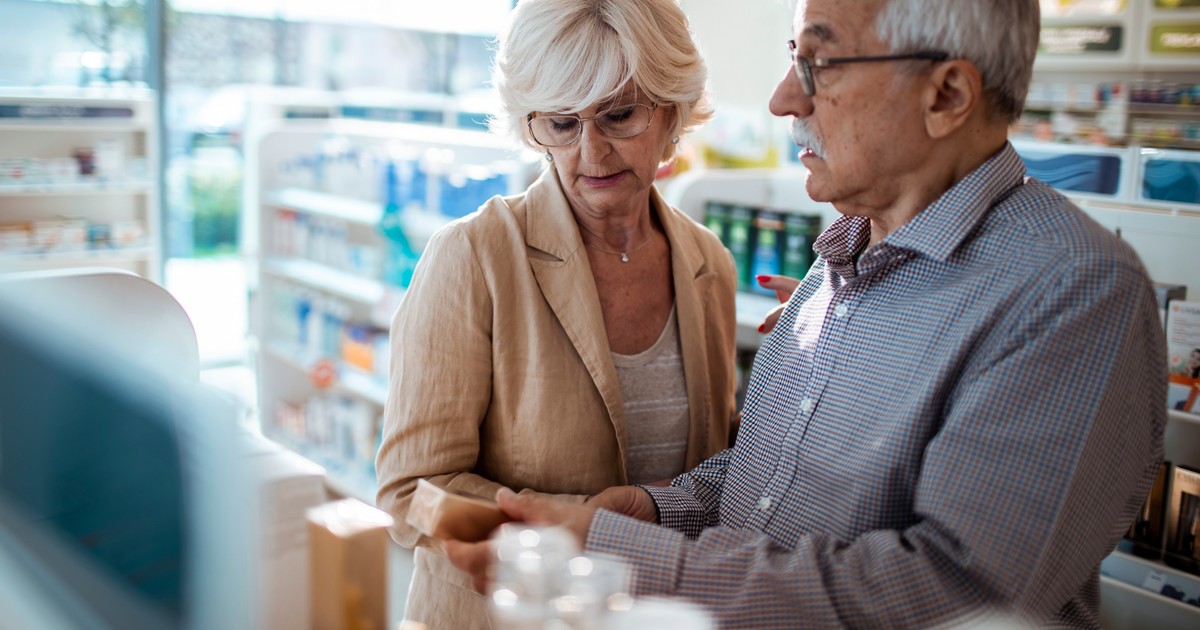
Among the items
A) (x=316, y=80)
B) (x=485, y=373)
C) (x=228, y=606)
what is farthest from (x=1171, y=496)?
(x=316, y=80)

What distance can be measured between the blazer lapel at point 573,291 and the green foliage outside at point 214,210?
647 centimetres

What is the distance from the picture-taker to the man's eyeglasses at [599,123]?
1848mm

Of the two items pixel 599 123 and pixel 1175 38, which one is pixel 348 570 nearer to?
pixel 599 123

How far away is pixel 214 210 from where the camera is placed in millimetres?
7945

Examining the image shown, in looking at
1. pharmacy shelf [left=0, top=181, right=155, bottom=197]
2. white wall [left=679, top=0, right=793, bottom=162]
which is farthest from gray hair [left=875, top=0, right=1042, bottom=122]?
pharmacy shelf [left=0, top=181, right=155, bottom=197]

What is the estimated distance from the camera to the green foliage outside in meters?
7.73

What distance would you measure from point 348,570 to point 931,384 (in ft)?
2.52

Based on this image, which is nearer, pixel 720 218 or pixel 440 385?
pixel 440 385

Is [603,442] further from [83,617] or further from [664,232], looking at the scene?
[83,617]

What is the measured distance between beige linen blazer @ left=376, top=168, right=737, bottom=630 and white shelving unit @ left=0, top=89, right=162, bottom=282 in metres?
4.46

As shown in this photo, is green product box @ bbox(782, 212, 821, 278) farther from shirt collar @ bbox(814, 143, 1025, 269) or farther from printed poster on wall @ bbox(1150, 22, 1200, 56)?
printed poster on wall @ bbox(1150, 22, 1200, 56)

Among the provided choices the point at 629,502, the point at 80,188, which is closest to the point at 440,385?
the point at 629,502

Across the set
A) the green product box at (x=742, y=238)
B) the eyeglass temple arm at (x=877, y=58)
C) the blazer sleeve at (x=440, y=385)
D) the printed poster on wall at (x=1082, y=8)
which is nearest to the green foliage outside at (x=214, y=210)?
the green product box at (x=742, y=238)

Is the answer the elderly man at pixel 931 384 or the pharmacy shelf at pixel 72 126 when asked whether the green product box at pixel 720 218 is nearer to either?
the elderly man at pixel 931 384
